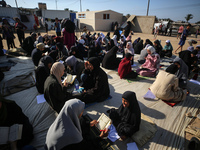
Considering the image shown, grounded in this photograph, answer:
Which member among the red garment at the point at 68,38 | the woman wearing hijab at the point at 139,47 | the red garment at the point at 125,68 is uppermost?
the red garment at the point at 68,38

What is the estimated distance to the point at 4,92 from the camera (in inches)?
143

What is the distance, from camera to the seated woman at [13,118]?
1.89 metres

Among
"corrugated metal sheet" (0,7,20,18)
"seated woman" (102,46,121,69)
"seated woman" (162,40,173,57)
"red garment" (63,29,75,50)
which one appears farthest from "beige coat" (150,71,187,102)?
"corrugated metal sheet" (0,7,20,18)

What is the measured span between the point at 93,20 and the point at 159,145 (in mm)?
23359

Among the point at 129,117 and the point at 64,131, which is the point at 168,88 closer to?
the point at 129,117

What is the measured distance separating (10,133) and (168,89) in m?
3.57

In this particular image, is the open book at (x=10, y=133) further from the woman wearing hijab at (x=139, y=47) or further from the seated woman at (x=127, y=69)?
the woman wearing hijab at (x=139, y=47)

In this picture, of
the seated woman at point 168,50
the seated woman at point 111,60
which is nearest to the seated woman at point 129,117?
the seated woman at point 111,60

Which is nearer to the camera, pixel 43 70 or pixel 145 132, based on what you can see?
pixel 145 132

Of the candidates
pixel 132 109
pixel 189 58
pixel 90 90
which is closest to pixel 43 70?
pixel 90 90

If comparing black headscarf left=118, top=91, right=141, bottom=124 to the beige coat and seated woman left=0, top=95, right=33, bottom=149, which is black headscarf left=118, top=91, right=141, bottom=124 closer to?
the beige coat

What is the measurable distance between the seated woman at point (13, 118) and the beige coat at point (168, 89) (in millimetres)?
3301

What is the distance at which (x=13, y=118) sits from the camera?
A: 2033 mm

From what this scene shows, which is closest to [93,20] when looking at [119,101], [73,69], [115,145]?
[73,69]
